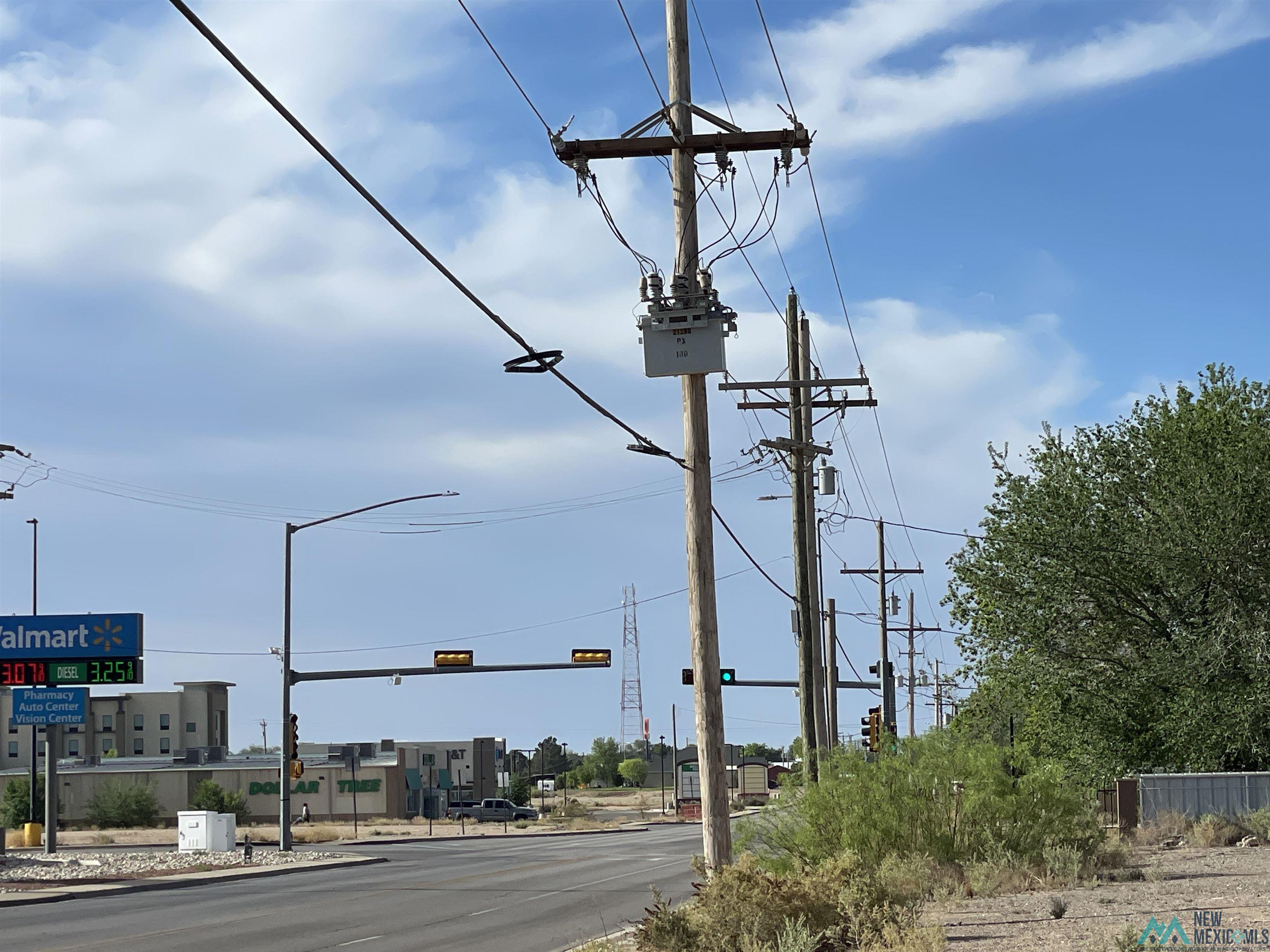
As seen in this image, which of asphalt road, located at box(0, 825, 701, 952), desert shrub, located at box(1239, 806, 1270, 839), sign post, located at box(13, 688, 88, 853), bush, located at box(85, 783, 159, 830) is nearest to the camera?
asphalt road, located at box(0, 825, 701, 952)

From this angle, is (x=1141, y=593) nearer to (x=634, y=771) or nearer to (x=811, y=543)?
(x=811, y=543)

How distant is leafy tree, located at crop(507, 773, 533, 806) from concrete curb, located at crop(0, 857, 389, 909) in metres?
66.6

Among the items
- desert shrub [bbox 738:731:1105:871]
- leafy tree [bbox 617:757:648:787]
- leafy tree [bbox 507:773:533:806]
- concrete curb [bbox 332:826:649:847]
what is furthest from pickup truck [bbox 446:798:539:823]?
leafy tree [bbox 617:757:648:787]

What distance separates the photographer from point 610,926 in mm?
19609

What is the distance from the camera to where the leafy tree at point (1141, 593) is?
31.9 m

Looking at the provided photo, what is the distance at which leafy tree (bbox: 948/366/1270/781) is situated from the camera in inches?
1256

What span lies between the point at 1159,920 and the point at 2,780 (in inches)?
3529

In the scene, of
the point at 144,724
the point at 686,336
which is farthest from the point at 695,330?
the point at 144,724

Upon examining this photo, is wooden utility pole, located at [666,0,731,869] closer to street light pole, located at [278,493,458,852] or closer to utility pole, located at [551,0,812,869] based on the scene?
utility pole, located at [551,0,812,869]

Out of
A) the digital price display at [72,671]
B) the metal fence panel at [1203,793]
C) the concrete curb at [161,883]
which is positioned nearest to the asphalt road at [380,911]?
the concrete curb at [161,883]

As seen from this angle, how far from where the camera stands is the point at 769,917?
504 inches

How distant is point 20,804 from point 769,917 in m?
76.6

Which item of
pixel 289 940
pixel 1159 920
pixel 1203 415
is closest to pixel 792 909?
pixel 1159 920

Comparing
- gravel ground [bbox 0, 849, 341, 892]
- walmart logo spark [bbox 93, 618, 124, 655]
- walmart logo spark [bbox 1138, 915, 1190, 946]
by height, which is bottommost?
gravel ground [bbox 0, 849, 341, 892]
